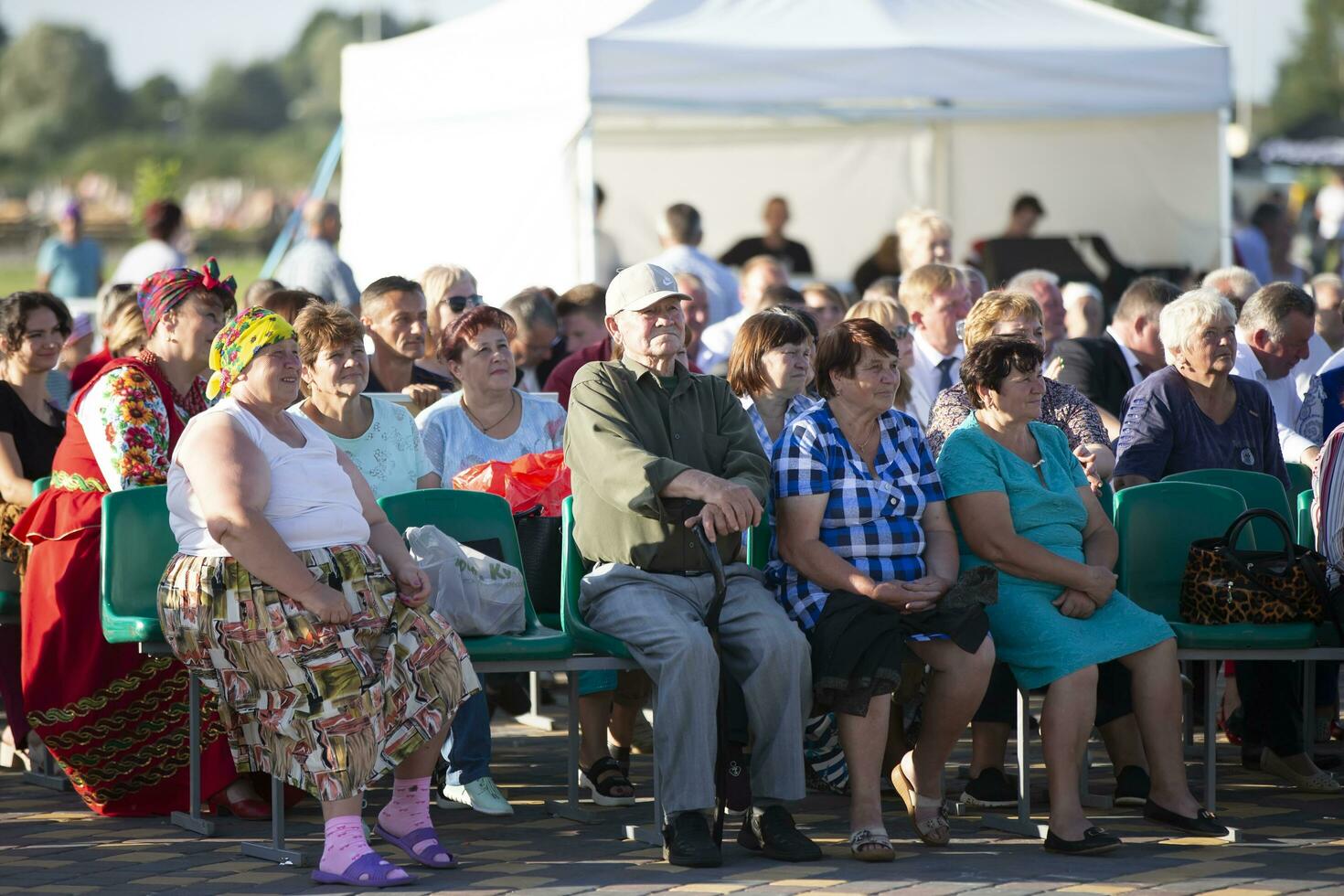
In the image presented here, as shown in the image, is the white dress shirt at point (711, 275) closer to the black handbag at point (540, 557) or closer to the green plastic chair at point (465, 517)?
the black handbag at point (540, 557)

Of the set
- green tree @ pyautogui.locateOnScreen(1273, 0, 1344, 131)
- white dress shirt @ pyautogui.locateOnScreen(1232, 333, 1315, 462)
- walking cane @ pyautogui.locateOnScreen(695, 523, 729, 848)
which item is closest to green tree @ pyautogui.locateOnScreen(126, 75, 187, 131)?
green tree @ pyautogui.locateOnScreen(1273, 0, 1344, 131)

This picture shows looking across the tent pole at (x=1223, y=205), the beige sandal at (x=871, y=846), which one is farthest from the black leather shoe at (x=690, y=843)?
the tent pole at (x=1223, y=205)

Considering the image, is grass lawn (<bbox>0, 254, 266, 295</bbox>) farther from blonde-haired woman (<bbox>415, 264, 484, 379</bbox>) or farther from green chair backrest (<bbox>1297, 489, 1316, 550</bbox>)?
green chair backrest (<bbox>1297, 489, 1316, 550</bbox>)

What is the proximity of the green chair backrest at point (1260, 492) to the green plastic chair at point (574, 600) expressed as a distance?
191 centimetres

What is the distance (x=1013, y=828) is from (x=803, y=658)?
82 centimetres

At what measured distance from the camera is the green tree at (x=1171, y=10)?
68.5 metres

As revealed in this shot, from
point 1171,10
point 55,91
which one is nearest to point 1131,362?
point 1171,10

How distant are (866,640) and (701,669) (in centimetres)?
44

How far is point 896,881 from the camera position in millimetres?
4453

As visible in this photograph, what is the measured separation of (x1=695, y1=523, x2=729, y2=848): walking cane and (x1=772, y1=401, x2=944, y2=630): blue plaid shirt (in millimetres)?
296

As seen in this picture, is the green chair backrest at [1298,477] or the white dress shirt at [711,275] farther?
the white dress shirt at [711,275]

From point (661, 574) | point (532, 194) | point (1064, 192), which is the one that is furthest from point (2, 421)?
point (1064, 192)

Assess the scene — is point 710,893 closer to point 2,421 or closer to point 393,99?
point 2,421

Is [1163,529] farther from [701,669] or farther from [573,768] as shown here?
[573,768]
